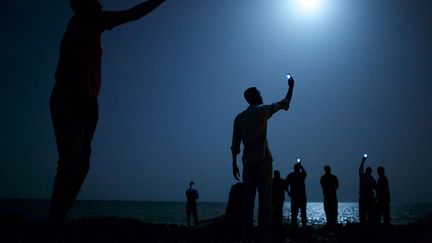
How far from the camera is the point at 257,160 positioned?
4.16 metres

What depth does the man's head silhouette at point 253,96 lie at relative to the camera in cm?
459

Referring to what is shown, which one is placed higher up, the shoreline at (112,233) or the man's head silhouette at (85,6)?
the man's head silhouette at (85,6)

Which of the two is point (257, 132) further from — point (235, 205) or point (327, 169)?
point (327, 169)

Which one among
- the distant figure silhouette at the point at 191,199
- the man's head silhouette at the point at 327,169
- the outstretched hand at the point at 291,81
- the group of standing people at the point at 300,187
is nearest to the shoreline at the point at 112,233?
the outstretched hand at the point at 291,81

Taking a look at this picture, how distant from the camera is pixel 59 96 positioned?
6.81 feet

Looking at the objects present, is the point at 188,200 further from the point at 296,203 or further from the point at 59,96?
the point at 59,96

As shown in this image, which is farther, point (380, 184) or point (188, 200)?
point (188, 200)

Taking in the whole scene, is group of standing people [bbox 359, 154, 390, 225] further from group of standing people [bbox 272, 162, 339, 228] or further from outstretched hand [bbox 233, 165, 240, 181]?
outstretched hand [bbox 233, 165, 240, 181]

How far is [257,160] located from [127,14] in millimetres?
2603

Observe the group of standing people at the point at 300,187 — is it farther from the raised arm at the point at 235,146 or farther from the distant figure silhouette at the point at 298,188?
the raised arm at the point at 235,146

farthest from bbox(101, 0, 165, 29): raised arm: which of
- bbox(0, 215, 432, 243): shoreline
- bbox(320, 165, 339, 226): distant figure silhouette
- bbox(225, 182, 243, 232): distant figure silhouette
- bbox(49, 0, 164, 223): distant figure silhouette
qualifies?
bbox(320, 165, 339, 226): distant figure silhouette

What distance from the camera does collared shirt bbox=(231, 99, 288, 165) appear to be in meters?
4.23

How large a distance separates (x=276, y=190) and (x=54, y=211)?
38.9ft

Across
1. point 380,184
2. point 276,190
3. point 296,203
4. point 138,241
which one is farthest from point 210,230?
point 380,184
